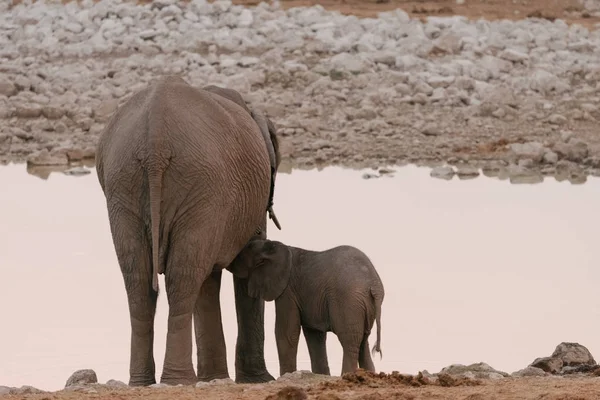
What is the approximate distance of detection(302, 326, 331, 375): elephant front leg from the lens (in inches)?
399

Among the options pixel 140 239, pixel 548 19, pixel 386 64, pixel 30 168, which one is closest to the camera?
pixel 140 239

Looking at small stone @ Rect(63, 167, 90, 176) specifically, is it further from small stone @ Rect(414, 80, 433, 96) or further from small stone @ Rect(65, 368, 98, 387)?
small stone @ Rect(65, 368, 98, 387)

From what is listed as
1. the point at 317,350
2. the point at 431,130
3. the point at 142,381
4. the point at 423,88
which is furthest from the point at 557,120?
the point at 142,381

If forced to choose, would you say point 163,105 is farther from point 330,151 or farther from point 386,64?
point 386,64

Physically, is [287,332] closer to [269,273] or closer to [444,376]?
[269,273]

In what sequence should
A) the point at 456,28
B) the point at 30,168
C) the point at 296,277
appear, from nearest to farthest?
the point at 296,277 < the point at 30,168 < the point at 456,28

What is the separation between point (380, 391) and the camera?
7961 millimetres

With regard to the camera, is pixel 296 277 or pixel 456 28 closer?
pixel 296 277

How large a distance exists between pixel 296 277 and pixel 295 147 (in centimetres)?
960

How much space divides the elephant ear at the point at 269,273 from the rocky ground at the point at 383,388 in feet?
3.41

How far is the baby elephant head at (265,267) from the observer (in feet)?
33.1

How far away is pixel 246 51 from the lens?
24.5 m

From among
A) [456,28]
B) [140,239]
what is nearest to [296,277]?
[140,239]

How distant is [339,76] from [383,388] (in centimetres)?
1503
